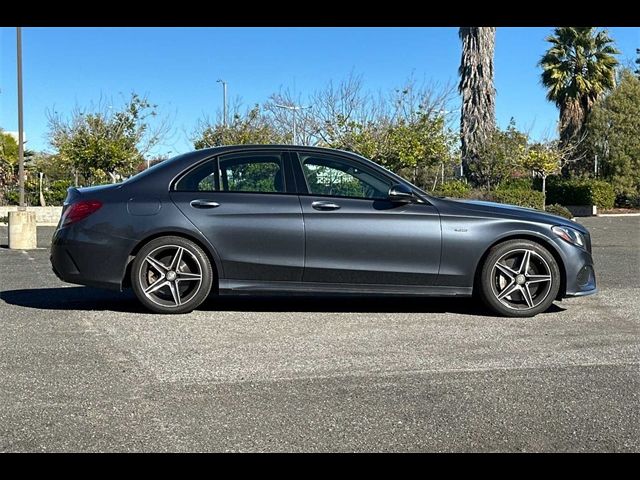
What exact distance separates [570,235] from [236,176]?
306 cm

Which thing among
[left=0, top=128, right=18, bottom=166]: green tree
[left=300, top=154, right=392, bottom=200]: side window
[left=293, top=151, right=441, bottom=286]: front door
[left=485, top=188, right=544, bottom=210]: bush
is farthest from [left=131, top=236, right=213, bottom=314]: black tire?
[left=0, top=128, right=18, bottom=166]: green tree

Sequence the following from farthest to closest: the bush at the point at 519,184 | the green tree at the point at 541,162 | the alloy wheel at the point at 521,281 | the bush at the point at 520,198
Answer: the bush at the point at 519,184
the green tree at the point at 541,162
the bush at the point at 520,198
the alloy wheel at the point at 521,281

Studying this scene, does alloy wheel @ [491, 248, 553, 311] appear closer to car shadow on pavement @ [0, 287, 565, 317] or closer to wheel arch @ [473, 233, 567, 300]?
Result: wheel arch @ [473, 233, 567, 300]

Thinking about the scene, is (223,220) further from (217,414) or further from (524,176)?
(524,176)

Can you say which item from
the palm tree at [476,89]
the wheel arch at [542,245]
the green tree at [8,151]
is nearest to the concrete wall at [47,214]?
the green tree at [8,151]

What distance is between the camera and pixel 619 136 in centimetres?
3375

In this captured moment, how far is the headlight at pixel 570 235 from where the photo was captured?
6789 mm

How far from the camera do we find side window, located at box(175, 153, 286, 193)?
680cm

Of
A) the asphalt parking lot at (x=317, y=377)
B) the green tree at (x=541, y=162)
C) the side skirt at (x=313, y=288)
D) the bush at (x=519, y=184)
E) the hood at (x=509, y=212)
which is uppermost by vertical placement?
the green tree at (x=541, y=162)

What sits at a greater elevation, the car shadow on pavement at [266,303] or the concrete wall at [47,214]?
the concrete wall at [47,214]

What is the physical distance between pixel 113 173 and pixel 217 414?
81.6ft

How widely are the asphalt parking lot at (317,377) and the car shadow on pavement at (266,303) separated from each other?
0.12ft

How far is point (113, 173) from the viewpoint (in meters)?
27.6

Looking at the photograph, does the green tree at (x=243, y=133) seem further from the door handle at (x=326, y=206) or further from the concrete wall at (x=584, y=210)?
the door handle at (x=326, y=206)
